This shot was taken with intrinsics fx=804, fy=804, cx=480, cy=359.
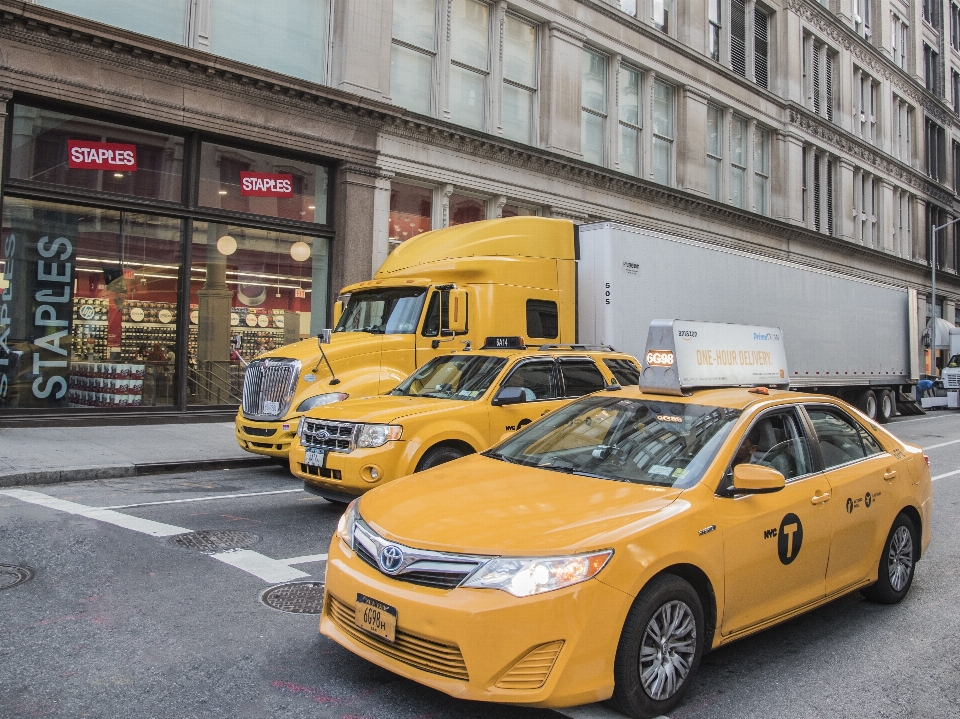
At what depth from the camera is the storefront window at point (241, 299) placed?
16.9m

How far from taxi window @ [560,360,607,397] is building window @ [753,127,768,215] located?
82.2ft

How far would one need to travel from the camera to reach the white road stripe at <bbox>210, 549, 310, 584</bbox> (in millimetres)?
5805

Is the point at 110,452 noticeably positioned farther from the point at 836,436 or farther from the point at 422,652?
the point at 836,436

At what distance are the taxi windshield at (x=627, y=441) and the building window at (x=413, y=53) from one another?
15963 millimetres

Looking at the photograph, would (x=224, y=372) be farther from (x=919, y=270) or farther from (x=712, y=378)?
(x=919, y=270)

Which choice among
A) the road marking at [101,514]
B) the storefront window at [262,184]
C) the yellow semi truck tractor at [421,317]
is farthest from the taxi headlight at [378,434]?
the storefront window at [262,184]

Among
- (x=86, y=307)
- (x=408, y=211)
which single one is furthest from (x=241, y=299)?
(x=408, y=211)

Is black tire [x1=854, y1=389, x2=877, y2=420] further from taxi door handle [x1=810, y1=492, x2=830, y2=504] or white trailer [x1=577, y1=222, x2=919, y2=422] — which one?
taxi door handle [x1=810, y1=492, x2=830, y2=504]

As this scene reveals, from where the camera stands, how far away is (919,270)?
44.8m

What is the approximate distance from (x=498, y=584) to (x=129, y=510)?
19.7ft

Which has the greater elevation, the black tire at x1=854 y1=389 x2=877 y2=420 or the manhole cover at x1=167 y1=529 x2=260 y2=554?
the black tire at x1=854 y1=389 x2=877 y2=420

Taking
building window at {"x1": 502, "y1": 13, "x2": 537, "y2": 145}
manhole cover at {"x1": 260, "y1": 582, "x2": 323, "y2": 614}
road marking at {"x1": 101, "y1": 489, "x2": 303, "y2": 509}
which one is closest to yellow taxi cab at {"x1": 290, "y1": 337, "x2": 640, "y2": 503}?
road marking at {"x1": 101, "y1": 489, "x2": 303, "y2": 509}

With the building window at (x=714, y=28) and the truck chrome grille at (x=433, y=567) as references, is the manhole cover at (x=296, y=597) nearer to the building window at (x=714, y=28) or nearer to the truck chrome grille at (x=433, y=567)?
the truck chrome grille at (x=433, y=567)

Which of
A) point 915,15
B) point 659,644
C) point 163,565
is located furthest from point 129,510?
point 915,15
